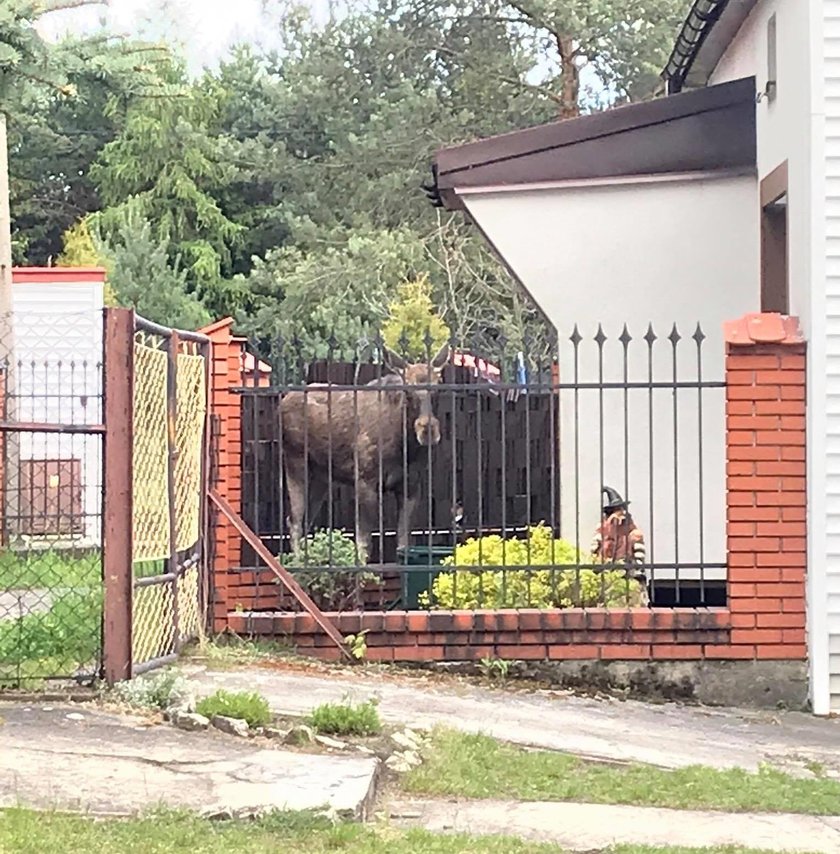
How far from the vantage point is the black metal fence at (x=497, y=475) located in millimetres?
9820

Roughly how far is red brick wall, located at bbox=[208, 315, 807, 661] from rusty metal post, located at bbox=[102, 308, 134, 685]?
6.15 ft

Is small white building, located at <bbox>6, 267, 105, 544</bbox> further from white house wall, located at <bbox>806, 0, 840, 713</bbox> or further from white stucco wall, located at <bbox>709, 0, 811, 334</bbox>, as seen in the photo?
white house wall, located at <bbox>806, 0, 840, 713</bbox>

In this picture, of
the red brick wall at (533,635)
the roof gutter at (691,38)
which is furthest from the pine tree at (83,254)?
the red brick wall at (533,635)

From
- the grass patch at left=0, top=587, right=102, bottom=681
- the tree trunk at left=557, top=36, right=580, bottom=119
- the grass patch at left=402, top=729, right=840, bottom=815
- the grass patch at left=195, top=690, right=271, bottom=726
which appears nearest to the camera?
the grass patch at left=402, top=729, right=840, bottom=815

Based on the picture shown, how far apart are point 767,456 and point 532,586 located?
1.55 m

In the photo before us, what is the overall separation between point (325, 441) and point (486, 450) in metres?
1.63

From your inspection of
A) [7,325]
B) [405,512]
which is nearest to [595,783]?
[405,512]

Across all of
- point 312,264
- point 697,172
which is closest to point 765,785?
point 697,172

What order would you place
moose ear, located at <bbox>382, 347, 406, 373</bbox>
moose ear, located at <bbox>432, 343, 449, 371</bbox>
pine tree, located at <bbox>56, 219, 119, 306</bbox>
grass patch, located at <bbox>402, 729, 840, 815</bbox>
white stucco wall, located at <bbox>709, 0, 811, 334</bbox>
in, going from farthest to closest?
pine tree, located at <bbox>56, 219, 119, 306</bbox>
moose ear, located at <bbox>432, 343, 449, 371</bbox>
moose ear, located at <bbox>382, 347, 406, 373</bbox>
white stucco wall, located at <bbox>709, 0, 811, 334</bbox>
grass patch, located at <bbox>402, 729, 840, 815</bbox>

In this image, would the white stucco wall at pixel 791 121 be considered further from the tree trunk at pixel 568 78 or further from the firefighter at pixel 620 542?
the tree trunk at pixel 568 78

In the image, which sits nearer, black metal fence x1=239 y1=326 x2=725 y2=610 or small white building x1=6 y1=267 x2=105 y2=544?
black metal fence x1=239 y1=326 x2=725 y2=610

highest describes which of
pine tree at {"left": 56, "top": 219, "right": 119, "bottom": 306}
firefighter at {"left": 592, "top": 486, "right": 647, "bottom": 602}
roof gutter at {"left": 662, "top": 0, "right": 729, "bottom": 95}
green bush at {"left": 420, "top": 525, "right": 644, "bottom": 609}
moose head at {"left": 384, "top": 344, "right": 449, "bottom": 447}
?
pine tree at {"left": 56, "top": 219, "right": 119, "bottom": 306}

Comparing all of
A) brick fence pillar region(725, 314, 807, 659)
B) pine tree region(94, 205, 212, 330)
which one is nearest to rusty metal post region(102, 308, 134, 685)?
brick fence pillar region(725, 314, 807, 659)

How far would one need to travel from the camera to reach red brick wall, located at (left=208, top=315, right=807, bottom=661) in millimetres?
9398
